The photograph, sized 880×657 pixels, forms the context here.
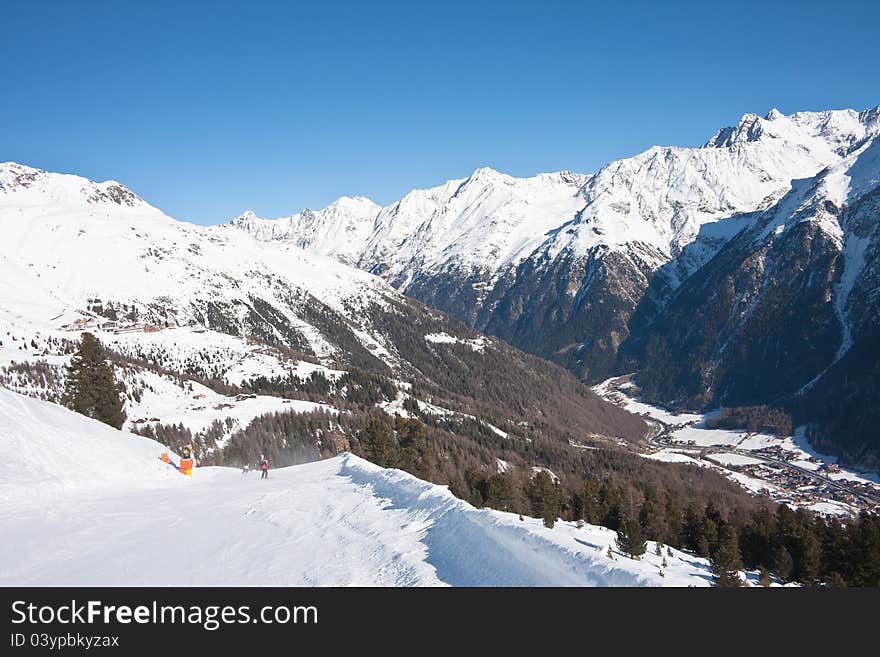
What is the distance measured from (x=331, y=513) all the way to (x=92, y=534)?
341 inches

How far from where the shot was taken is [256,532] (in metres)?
21.2

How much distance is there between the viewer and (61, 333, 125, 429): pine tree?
55.6m

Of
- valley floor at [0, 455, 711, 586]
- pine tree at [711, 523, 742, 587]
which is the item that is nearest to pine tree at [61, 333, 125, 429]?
valley floor at [0, 455, 711, 586]

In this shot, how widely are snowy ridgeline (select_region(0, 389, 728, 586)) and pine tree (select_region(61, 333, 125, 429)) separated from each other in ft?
77.4

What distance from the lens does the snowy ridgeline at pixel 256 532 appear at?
15680mm

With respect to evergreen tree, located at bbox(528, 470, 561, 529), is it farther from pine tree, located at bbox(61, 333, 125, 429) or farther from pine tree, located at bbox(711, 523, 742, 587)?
pine tree, located at bbox(61, 333, 125, 429)

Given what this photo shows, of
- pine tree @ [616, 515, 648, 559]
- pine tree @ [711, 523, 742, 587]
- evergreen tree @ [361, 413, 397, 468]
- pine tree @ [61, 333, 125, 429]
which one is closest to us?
pine tree @ [711, 523, 742, 587]

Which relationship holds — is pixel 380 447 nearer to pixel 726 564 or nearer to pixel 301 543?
pixel 726 564

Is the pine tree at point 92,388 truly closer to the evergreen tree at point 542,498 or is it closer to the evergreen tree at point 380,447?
the evergreen tree at point 380,447
